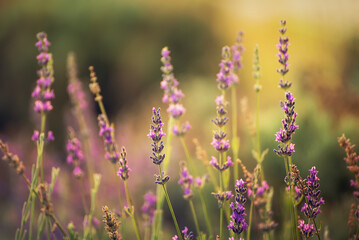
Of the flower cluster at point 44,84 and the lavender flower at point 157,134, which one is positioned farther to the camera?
the flower cluster at point 44,84

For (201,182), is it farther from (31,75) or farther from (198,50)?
(31,75)

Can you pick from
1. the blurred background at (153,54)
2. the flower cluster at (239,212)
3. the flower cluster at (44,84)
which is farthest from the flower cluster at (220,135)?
the blurred background at (153,54)

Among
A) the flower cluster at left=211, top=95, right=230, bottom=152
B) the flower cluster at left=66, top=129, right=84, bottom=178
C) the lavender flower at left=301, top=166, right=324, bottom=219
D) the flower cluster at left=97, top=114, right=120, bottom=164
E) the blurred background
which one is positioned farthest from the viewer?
the blurred background

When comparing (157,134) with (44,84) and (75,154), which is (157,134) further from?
(75,154)

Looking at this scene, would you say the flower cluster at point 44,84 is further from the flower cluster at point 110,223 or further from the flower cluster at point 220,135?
the flower cluster at point 220,135

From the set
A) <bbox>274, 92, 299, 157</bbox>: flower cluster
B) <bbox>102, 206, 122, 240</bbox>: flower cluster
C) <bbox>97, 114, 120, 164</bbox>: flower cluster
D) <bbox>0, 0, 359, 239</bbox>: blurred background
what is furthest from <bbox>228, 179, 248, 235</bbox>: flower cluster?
<bbox>0, 0, 359, 239</bbox>: blurred background

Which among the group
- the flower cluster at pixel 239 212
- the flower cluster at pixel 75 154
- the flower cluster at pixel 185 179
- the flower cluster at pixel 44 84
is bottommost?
the flower cluster at pixel 239 212

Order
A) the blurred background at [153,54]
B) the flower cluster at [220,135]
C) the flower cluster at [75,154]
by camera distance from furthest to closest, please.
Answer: the blurred background at [153,54], the flower cluster at [75,154], the flower cluster at [220,135]

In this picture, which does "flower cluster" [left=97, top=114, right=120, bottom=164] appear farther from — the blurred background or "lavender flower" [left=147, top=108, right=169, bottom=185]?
the blurred background

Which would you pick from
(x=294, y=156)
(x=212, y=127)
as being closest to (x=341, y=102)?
(x=294, y=156)

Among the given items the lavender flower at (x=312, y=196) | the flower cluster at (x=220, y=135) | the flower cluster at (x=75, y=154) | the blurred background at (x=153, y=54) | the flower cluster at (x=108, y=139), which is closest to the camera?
the lavender flower at (x=312, y=196)

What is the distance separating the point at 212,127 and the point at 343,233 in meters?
1.64

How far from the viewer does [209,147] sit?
357cm

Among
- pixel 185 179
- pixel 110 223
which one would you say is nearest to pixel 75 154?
pixel 185 179
